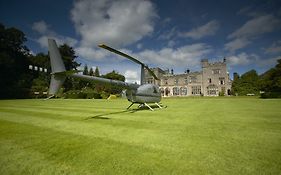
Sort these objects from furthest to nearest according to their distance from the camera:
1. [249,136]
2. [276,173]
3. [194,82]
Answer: [194,82]
[249,136]
[276,173]

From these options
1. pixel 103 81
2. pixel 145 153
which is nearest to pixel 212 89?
pixel 103 81

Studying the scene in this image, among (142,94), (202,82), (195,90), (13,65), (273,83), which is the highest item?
(13,65)

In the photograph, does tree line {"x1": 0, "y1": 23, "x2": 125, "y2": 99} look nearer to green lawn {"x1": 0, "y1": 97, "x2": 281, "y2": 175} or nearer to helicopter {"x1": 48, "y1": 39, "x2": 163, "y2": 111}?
helicopter {"x1": 48, "y1": 39, "x2": 163, "y2": 111}

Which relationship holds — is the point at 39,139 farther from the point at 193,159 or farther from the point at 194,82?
the point at 194,82

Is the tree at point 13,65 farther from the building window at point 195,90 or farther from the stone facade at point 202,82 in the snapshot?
the building window at point 195,90

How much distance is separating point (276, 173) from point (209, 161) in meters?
1.09

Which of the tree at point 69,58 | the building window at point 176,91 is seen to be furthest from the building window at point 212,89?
the tree at point 69,58

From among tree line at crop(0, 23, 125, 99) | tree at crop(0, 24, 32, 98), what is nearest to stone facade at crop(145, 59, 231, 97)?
tree line at crop(0, 23, 125, 99)

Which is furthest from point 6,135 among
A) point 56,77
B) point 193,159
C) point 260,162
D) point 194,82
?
point 194,82

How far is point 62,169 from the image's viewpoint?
10.5 feet

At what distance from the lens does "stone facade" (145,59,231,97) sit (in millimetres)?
62969

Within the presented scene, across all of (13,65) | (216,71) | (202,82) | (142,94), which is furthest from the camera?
(202,82)

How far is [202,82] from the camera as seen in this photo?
67250 millimetres

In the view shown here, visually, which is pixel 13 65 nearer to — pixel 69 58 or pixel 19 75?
pixel 19 75
